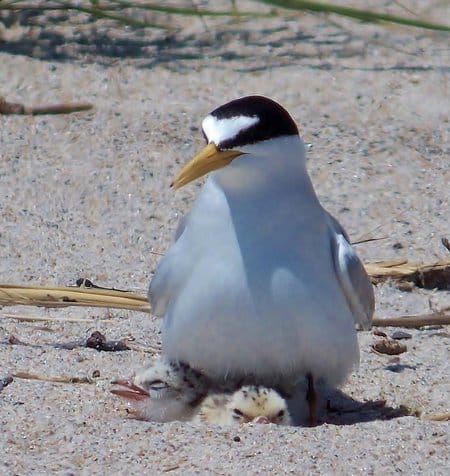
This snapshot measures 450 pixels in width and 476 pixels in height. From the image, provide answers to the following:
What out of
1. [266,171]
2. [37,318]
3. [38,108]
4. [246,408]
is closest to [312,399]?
[246,408]

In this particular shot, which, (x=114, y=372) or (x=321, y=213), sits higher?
(x=321, y=213)

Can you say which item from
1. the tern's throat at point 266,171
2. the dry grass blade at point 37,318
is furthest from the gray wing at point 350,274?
the dry grass blade at point 37,318

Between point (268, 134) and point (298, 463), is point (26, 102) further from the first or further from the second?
point (298, 463)

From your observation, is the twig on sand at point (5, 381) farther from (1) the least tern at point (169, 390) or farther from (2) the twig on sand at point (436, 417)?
(2) the twig on sand at point (436, 417)

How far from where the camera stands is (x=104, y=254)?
5.10 m

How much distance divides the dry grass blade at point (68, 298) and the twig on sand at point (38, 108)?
1.60 m

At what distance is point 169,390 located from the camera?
154 inches

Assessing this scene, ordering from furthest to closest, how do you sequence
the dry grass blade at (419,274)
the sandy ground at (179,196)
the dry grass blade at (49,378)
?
the dry grass blade at (419,274) < the dry grass blade at (49,378) < the sandy ground at (179,196)

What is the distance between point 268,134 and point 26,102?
8.92ft

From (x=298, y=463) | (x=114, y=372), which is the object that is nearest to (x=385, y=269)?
(x=114, y=372)

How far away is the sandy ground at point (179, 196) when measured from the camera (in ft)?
11.3

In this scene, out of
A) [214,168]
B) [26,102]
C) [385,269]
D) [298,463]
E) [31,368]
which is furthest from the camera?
[26,102]

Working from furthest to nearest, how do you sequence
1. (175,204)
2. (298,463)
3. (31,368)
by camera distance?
(175,204), (31,368), (298,463)

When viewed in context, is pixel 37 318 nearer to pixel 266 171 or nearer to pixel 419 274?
pixel 266 171
